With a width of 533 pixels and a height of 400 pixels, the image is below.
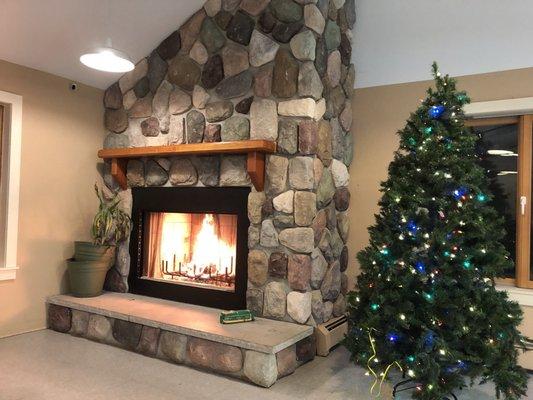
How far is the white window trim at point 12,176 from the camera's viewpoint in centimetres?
343

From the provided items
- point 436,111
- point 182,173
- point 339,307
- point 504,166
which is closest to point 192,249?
point 182,173

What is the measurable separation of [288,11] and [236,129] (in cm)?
93

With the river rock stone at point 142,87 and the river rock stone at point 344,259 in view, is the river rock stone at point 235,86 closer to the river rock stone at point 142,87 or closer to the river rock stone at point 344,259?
the river rock stone at point 142,87

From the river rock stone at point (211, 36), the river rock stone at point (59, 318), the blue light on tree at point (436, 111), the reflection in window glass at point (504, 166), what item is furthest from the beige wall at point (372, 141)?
the river rock stone at point (59, 318)

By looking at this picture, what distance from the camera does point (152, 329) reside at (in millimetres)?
3119

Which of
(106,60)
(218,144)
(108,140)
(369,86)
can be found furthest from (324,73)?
(108,140)

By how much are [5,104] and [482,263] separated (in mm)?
3596

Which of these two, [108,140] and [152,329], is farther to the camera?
[108,140]

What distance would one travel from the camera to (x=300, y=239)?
309cm

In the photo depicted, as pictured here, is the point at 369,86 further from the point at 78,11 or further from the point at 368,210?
the point at 78,11

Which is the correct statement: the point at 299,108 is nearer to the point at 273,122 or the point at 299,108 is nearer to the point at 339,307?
the point at 273,122

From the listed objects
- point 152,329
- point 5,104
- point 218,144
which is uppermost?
point 5,104

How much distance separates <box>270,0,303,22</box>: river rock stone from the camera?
3154 mm

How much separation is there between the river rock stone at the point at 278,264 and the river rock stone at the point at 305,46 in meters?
1.43
